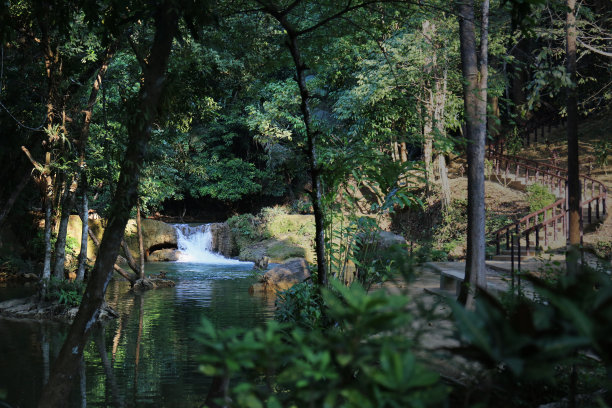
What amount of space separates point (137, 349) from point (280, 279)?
7.52m

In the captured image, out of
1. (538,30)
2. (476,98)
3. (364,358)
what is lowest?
(364,358)

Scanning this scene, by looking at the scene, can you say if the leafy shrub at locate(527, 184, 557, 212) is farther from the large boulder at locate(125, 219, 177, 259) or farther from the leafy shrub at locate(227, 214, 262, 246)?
the large boulder at locate(125, 219, 177, 259)

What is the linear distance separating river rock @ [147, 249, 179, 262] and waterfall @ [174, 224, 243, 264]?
0.30 meters

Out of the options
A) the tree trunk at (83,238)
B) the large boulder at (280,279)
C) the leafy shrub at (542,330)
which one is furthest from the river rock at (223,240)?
the leafy shrub at (542,330)

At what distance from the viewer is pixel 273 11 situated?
6199 mm

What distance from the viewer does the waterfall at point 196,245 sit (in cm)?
2623

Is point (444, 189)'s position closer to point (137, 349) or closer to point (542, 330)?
point (137, 349)

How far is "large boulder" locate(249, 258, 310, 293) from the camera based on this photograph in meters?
16.4

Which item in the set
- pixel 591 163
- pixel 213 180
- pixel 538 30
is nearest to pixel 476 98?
pixel 538 30

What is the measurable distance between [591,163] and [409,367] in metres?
26.6

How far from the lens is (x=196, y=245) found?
2734 cm

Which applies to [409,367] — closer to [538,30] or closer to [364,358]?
[364,358]

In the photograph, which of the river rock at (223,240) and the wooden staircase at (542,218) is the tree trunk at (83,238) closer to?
the wooden staircase at (542,218)

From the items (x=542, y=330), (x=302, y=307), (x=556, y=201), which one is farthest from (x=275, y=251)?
(x=542, y=330)
